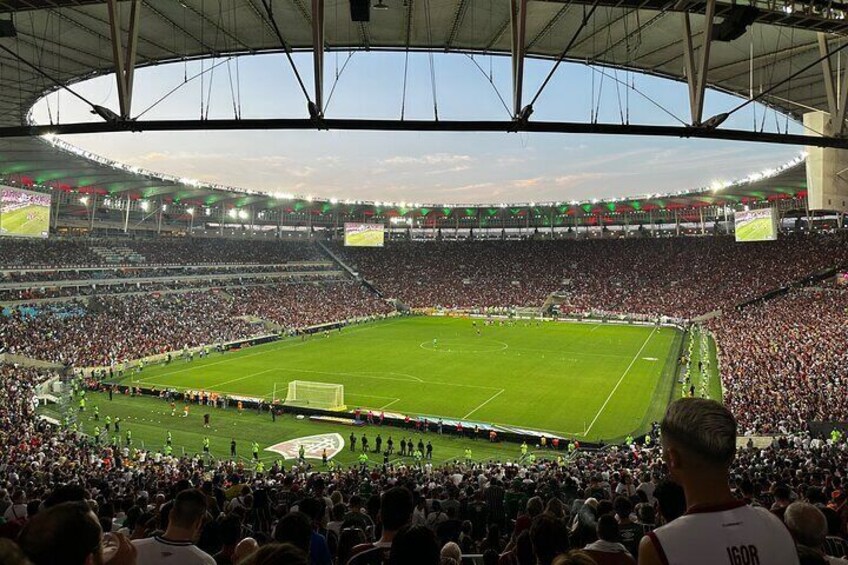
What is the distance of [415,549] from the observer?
274 centimetres

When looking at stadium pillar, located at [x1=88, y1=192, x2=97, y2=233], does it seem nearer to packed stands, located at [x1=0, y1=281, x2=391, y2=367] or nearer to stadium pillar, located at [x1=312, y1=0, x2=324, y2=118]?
packed stands, located at [x1=0, y1=281, x2=391, y2=367]

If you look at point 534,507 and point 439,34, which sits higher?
point 439,34

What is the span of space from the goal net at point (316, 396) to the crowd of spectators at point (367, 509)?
8980mm

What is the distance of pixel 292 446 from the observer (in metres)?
24.3

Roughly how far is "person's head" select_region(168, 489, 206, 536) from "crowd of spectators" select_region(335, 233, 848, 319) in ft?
214

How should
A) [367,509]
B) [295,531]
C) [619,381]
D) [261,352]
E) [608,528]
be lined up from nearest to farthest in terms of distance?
[608,528] → [295,531] → [367,509] → [619,381] → [261,352]

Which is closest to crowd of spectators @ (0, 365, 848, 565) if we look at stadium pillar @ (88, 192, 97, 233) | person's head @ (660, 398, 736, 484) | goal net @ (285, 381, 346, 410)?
person's head @ (660, 398, 736, 484)

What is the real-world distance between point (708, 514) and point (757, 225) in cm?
5538

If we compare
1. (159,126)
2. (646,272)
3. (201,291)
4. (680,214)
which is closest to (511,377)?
(159,126)

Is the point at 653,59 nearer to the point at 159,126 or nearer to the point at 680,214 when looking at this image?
the point at 159,126

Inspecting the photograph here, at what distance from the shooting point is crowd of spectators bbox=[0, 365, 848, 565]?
3.01 meters

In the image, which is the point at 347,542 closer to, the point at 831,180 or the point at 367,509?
the point at 367,509

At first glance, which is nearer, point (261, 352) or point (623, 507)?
point (623, 507)

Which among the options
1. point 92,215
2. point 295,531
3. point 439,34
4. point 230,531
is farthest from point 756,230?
point 92,215
